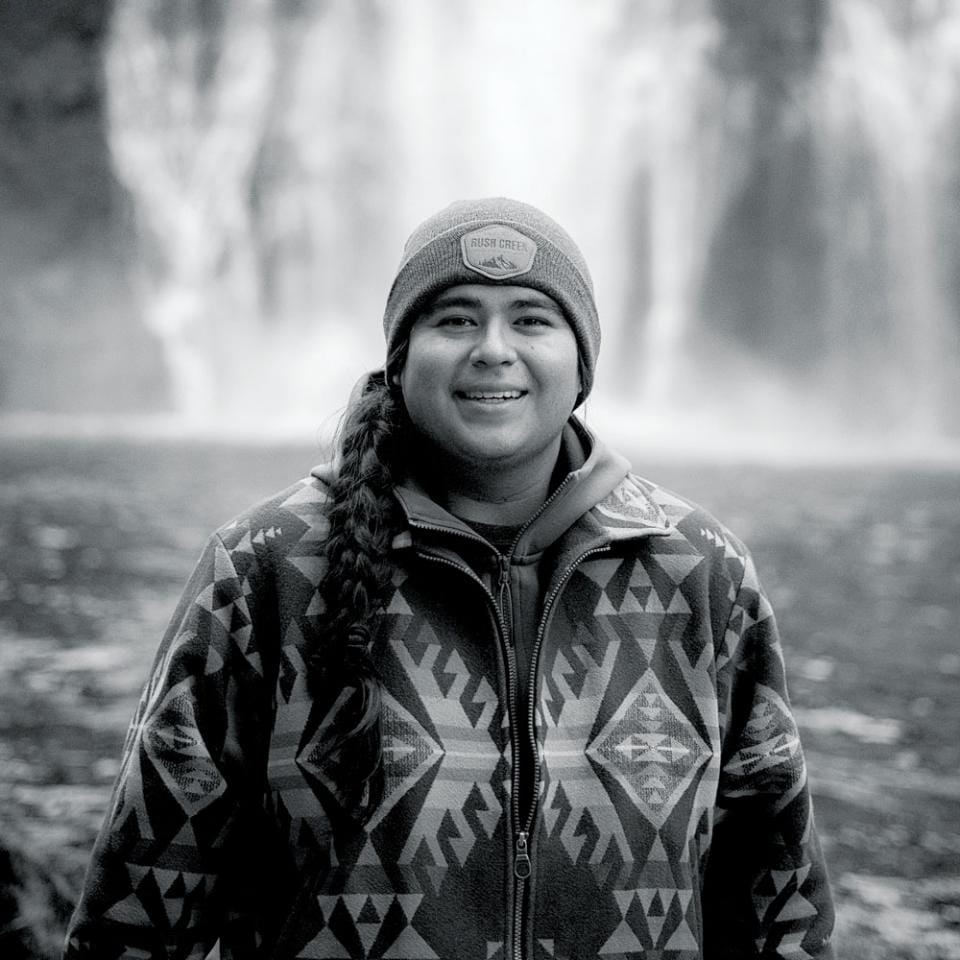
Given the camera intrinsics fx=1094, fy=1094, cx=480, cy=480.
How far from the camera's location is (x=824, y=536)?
7863 millimetres

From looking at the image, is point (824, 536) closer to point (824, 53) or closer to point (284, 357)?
point (824, 53)

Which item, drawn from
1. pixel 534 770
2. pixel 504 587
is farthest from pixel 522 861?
pixel 504 587

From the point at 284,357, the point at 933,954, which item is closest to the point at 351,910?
the point at 933,954

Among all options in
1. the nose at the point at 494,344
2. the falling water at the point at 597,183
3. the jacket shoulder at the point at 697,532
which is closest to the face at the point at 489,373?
the nose at the point at 494,344

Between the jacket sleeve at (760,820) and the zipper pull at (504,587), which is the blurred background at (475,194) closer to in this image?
the jacket sleeve at (760,820)

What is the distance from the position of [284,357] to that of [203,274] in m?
1.71

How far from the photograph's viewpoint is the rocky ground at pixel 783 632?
396cm

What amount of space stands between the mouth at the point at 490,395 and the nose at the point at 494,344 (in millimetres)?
39

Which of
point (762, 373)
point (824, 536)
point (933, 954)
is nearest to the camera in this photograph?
point (933, 954)

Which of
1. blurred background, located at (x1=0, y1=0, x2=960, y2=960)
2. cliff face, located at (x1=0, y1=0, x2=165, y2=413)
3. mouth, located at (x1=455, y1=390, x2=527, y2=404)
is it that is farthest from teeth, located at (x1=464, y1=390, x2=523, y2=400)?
cliff face, located at (x1=0, y1=0, x2=165, y2=413)

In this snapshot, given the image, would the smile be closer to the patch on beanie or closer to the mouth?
the mouth

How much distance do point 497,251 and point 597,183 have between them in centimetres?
1462

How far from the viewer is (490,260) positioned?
1.47 meters

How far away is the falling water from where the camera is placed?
41.6 ft
